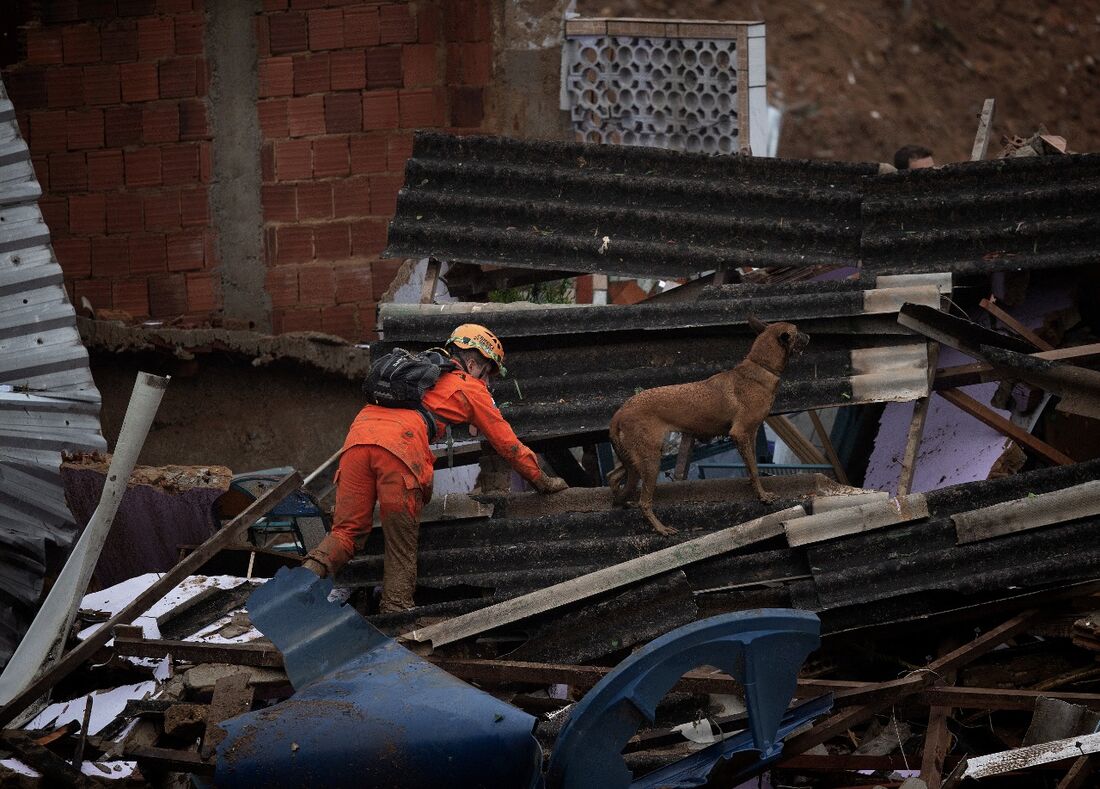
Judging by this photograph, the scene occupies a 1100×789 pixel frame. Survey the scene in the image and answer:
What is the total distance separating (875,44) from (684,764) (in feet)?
52.4

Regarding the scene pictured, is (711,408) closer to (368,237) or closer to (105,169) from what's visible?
(368,237)

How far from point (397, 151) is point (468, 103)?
714mm

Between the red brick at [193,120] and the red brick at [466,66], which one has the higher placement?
the red brick at [466,66]

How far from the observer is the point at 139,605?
20.9ft

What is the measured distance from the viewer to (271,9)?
11.5 m

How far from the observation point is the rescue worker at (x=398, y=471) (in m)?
6.70

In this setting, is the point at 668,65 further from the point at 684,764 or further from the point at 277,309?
the point at 684,764

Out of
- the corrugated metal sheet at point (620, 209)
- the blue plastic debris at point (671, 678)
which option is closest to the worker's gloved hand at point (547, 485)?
the corrugated metal sheet at point (620, 209)

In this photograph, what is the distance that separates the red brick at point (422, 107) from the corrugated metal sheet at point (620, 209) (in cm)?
276

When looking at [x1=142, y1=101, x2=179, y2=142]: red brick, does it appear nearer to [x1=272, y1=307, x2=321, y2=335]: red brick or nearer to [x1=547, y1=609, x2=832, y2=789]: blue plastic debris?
[x1=272, y1=307, x2=321, y2=335]: red brick

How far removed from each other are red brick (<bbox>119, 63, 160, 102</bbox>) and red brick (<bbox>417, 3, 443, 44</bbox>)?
2.37 m

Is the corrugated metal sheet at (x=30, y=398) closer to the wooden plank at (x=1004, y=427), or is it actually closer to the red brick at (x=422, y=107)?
the red brick at (x=422, y=107)

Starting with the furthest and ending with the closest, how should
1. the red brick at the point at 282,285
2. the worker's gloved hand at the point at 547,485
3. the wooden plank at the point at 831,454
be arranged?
the red brick at the point at 282,285
the wooden plank at the point at 831,454
the worker's gloved hand at the point at 547,485

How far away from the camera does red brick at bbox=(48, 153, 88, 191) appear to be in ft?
38.4
